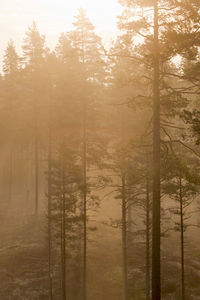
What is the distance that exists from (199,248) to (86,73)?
716 inches

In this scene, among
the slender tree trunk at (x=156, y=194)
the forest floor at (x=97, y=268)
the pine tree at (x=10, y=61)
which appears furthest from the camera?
the pine tree at (x=10, y=61)

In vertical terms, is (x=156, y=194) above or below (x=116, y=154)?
below

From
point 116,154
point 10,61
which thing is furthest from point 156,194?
point 10,61

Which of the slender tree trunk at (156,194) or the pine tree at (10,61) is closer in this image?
the slender tree trunk at (156,194)

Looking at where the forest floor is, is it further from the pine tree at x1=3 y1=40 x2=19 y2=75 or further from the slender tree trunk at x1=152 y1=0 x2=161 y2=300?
the pine tree at x1=3 y1=40 x2=19 y2=75

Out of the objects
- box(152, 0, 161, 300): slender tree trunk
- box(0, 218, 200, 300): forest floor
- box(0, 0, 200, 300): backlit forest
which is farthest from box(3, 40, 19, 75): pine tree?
box(152, 0, 161, 300): slender tree trunk

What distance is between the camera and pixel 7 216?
1388 inches

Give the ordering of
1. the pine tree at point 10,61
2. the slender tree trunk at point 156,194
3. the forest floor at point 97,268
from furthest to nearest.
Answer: the pine tree at point 10,61 → the forest floor at point 97,268 → the slender tree trunk at point 156,194

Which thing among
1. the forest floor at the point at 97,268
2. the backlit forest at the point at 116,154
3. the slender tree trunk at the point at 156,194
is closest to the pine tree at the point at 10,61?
the backlit forest at the point at 116,154

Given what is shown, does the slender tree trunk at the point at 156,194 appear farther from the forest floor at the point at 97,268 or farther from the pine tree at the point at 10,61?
the pine tree at the point at 10,61

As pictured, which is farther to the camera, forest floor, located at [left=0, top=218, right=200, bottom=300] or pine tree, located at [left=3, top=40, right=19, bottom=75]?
pine tree, located at [left=3, top=40, right=19, bottom=75]

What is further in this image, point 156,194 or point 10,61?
point 10,61

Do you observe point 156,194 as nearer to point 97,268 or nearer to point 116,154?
point 116,154

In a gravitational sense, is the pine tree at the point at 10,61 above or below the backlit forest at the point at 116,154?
above
